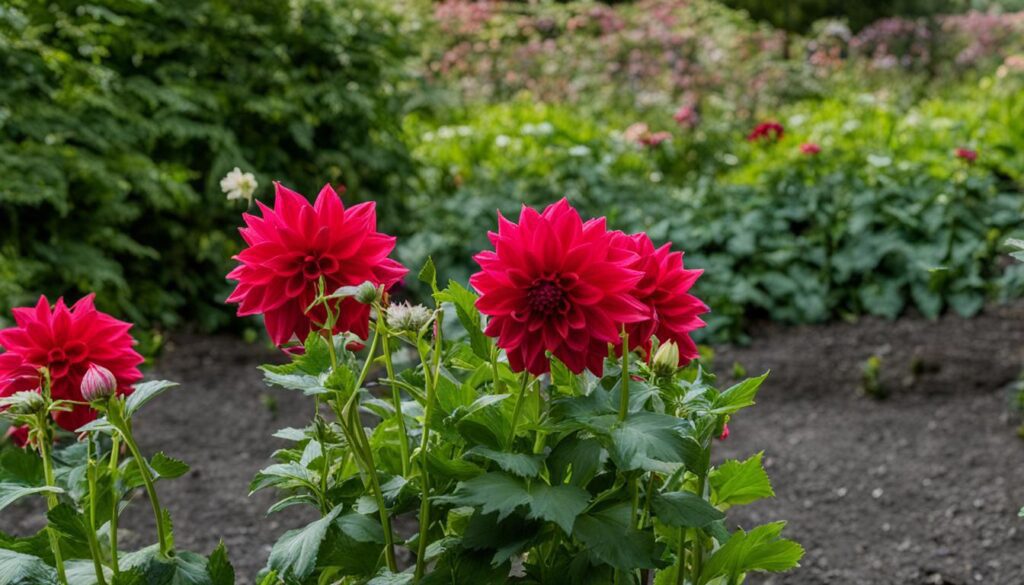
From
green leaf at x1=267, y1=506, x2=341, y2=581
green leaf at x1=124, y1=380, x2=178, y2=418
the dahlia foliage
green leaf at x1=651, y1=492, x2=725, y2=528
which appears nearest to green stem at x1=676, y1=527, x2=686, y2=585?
the dahlia foliage

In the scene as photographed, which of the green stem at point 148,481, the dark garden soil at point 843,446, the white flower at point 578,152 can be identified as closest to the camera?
the green stem at point 148,481

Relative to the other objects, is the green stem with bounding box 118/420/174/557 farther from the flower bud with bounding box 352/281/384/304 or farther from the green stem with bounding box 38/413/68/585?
the flower bud with bounding box 352/281/384/304

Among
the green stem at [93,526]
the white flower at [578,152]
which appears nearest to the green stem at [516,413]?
the green stem at [93,526]

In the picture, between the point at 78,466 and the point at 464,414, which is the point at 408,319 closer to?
the point at 464,414

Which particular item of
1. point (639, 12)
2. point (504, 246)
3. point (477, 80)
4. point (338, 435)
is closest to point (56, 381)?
point (338, 435)

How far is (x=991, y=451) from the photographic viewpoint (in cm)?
332

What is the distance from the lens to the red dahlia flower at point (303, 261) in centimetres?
126

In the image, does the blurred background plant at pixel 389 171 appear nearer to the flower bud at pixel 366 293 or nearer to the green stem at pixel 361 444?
the green stem at pixel 361 444

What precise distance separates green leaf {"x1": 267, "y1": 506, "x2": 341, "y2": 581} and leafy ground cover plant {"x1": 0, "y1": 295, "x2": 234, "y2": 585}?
0.40 feet

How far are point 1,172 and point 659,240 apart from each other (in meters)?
2.59

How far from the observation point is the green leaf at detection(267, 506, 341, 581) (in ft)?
4.04

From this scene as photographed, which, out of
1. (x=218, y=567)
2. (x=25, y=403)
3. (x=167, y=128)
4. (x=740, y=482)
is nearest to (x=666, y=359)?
(x=740, y=482)

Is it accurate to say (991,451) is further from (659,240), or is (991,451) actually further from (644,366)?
(644,366)

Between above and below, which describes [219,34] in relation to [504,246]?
below
